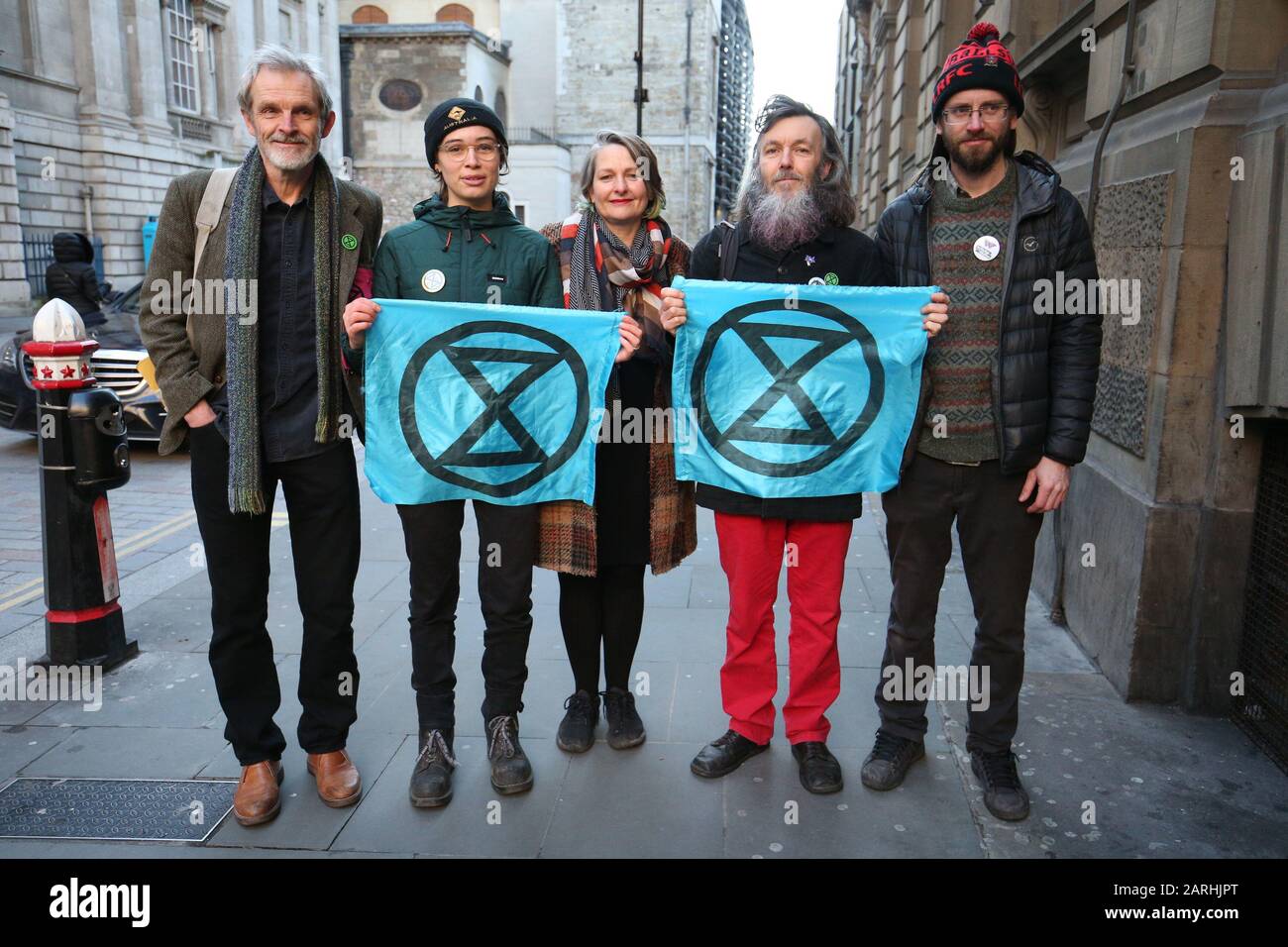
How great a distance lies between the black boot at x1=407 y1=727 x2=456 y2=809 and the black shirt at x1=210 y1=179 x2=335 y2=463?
1.17 m

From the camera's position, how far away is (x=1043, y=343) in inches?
133

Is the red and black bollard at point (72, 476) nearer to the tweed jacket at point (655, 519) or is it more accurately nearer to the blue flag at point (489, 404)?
the blue flag at point (489, 404)

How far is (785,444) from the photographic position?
367cm

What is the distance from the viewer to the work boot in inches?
142

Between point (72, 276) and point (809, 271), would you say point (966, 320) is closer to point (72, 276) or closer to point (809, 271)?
point (809, 271)

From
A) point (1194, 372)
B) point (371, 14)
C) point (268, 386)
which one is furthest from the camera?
point (371, 14)

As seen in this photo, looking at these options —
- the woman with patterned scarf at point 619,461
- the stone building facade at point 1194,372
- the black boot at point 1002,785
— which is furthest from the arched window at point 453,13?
the black boot at point 1002,785

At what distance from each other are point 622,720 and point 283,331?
2.00 metres

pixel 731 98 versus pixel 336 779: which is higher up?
pixel 731 98

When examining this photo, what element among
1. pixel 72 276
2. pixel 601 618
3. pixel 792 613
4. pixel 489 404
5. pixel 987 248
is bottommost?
pixel 601 618

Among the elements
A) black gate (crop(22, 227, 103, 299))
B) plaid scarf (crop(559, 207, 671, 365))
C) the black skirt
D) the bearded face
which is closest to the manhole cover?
the black skirt

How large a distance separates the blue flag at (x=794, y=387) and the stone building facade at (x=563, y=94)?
48.3m

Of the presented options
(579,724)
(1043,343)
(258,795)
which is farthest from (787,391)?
(258,795)
